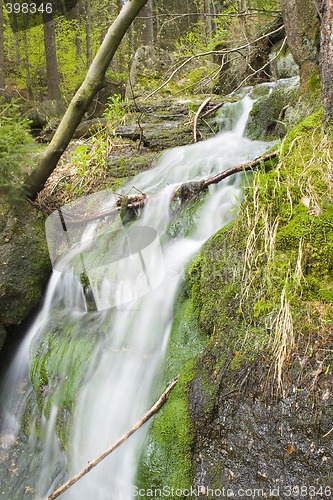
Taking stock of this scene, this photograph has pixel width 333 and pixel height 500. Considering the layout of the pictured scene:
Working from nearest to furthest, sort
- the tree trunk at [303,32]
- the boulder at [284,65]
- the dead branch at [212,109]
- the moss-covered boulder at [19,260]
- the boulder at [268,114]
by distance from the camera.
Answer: the moss-covered boulder at [19,260] < the tree trunk at [303,32] < the boulder at [268,114] < the dead branch at [212,109] < the boulder at [284,65]

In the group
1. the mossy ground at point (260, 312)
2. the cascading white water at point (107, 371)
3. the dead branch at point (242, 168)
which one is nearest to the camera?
the mossy ground at point (260, 312)

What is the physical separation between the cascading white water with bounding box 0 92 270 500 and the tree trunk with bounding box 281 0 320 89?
191 centimetres

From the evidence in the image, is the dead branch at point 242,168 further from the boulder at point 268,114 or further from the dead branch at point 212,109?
A: the dead branch at point 212,109

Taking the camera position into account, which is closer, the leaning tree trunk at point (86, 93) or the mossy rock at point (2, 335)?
the leaning tree trunk at point (86, 93)

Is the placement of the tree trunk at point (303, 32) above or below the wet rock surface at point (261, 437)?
above

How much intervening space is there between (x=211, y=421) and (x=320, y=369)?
0.69 metres

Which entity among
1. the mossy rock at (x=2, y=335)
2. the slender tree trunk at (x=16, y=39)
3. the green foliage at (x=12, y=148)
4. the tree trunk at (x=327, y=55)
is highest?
the slender tree trunk at (x=16, y=39)

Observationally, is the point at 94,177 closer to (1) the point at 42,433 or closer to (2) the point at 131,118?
(2) the point at 131,118

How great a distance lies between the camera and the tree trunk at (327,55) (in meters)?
2.97

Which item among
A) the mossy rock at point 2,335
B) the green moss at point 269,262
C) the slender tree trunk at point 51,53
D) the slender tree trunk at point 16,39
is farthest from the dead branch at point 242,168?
the slender tree trunk at point 16,39

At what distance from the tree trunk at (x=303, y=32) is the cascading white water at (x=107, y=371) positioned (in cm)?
191

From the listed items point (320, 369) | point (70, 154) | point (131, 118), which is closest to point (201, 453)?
point (320, 369)

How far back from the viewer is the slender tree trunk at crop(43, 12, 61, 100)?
13391 mm

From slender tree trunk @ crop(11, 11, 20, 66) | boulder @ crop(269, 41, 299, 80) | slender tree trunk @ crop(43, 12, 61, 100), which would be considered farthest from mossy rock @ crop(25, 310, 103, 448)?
slender tree trunk @ crop(11, 11, 20, 66)
